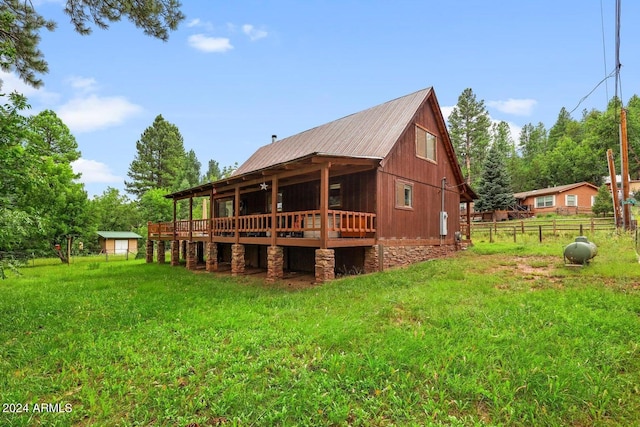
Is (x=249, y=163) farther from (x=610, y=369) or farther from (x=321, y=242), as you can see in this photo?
(x=610, y=369)

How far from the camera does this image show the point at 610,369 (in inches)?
172

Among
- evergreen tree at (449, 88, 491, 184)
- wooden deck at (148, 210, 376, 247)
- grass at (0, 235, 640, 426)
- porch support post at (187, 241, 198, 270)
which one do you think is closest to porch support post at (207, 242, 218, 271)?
wooden deck at (148, 210, 376, 247)

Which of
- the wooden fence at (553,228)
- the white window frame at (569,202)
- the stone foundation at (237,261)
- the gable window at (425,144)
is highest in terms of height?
the gable window at (425,144)

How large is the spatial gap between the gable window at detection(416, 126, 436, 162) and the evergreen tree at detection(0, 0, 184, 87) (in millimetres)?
11095

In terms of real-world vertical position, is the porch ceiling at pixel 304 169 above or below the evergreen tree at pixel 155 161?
below

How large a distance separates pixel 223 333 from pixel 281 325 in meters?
1.10

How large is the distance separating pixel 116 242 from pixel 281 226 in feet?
106

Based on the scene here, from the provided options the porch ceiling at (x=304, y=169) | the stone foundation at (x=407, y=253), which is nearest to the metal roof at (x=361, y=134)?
the porch ceiling at (x=304, y=169)

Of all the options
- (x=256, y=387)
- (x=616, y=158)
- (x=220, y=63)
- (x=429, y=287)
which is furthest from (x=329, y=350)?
(x=616, y=158)

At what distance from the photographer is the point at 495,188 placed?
36.9 meters

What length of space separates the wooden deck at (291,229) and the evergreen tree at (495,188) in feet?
97.7

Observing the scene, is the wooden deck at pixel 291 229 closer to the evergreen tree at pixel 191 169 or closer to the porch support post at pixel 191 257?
the porch support post at pixel 191 257

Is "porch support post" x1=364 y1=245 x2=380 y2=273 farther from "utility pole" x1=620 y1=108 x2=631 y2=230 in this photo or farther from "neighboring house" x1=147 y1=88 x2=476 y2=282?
"utility pole" x1=620 y1=108 x2=631 y2=230

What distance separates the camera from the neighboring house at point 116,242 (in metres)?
36.5
